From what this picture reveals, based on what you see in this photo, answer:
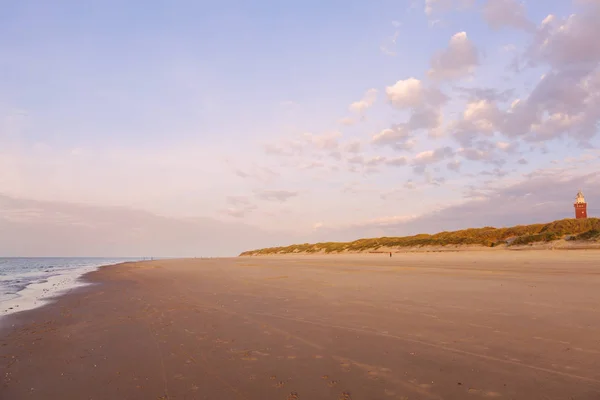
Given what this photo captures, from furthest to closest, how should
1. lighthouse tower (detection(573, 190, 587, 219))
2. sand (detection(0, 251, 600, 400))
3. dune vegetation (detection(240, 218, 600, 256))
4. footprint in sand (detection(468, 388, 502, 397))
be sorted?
lighthouse tower (detection(573, 190, 587, 219)) < dune vegetation (detection(240, 218, 600, 256)) < sand (detection(0, 251, 600, 400)) < footprint in sand (detection(468, 388, 502, 397))

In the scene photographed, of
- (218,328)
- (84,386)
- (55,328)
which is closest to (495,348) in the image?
(218,328)

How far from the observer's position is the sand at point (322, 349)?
17.4 feet

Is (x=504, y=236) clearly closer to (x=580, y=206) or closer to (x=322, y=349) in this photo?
(x=580, y=206)

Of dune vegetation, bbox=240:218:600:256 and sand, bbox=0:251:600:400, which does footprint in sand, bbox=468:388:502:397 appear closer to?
sand, bbox=0:251:600:400

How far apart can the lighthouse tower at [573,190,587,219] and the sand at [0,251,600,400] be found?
72.0m

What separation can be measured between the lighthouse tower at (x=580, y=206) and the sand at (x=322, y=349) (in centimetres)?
7204

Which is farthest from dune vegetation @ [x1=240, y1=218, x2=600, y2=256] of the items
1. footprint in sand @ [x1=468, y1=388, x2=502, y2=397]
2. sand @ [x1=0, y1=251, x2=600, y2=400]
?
footprint in sand @ [x1=468, y1=388, x2=502, y2=397]

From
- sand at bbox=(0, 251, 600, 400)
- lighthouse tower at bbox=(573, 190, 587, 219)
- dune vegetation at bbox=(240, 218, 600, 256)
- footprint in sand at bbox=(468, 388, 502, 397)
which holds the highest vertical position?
lighthouse tower at bbox=(573, 190, 587, 219)

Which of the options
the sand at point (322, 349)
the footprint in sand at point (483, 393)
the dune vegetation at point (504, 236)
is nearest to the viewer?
the footprint in sand at point (483, 393)

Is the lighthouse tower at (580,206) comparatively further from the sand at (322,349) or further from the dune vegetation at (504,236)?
the sand at (322,349)

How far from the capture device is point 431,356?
21.1ft

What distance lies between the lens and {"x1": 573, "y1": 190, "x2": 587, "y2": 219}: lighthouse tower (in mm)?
69562

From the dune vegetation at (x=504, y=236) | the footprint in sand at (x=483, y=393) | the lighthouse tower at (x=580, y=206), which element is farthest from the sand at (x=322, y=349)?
the lighthouse tower at (x=580, y=206)

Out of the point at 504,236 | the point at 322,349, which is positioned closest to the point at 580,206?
the point at 504,236
